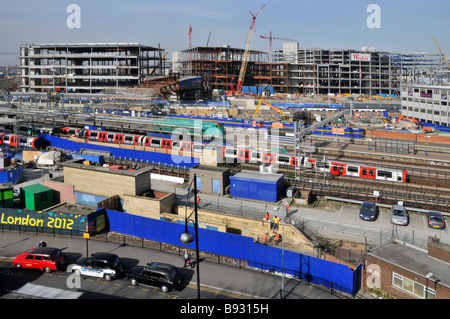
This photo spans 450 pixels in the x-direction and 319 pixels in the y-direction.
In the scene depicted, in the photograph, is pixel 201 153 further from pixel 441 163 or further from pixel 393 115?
pixel 393 115

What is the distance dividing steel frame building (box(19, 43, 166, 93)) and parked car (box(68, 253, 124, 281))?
72855 mm

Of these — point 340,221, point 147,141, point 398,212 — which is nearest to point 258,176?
point 340,221

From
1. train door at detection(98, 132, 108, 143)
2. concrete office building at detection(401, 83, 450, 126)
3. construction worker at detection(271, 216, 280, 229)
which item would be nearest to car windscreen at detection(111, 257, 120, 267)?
construction worker at detection(271, 216, 280, 229)

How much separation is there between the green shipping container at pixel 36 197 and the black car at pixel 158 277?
35.5 ft

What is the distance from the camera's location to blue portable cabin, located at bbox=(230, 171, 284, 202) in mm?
25797

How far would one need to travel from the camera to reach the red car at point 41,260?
1641 cm

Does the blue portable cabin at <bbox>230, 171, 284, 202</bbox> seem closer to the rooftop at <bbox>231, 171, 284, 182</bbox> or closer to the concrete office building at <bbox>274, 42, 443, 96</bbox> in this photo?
the rooftop at <bbox>231, 171, 284, 182</bbox>

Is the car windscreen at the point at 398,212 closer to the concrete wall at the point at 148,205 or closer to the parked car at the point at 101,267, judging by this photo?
the concrete wall at the point at 148,205

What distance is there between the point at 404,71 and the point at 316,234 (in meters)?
113

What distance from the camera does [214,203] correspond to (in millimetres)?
25438

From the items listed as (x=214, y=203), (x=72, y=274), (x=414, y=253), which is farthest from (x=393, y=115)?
(x=72, y=274)

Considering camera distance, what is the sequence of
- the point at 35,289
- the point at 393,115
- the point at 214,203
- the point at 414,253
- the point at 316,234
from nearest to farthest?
the point at 35,289 → the point at 414,253 → the point at 316,234 → the point at 214,203 → the point at 393,115

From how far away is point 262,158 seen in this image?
33562 millimetres

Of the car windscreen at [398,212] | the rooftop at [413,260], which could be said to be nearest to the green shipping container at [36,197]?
the rooftop at [413,260]
